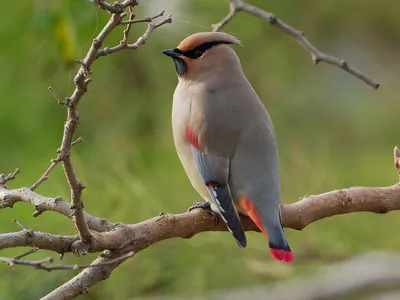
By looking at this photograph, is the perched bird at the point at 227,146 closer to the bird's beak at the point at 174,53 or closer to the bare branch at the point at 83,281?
the bird's beak at the point at 174,53

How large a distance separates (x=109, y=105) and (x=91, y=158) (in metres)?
0.49

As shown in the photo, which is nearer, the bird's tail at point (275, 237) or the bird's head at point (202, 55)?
the bird's tail at point (275, 237)

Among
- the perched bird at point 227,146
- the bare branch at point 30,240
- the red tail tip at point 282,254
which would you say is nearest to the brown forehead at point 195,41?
the perched bird at point 227,146

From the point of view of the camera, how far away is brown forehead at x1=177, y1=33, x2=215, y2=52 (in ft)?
10.0

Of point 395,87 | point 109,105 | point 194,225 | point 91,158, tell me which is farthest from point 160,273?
point 395,87

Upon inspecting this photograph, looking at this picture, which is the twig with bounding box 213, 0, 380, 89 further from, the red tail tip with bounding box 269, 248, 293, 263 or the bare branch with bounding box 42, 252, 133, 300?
the bare branch with bounding box 42, 252, 133, 300

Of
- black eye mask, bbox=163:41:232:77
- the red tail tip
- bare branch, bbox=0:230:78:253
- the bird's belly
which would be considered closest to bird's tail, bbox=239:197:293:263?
the red tail tip

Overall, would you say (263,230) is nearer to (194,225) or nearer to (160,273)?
(194,225)

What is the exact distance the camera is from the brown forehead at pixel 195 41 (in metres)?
3.06

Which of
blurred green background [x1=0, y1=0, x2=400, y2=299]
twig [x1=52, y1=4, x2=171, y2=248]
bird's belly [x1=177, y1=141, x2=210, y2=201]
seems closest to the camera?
twig [x1=52, y1=4, x2=171, y2=248]

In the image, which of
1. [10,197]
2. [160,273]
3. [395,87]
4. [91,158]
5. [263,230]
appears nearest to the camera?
[10,197]

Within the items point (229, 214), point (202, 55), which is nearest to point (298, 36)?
point (202, 55)

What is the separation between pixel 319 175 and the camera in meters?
4.16

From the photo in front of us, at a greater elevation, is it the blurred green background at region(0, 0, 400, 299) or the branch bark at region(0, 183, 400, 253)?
the blurred green background at region(0, 0, 400, 299)
